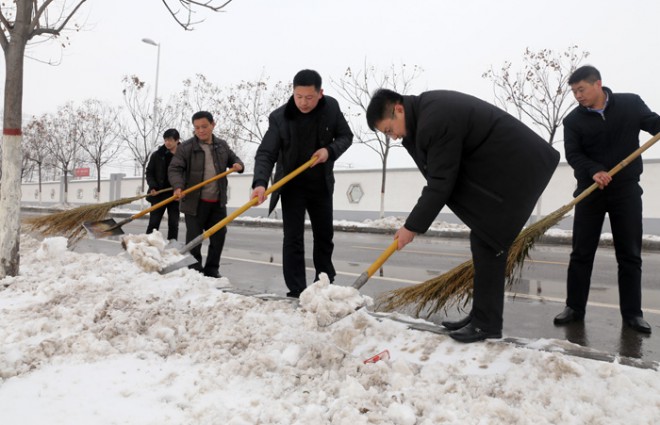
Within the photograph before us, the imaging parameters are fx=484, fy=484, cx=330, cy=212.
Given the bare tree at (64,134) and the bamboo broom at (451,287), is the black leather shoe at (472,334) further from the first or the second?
the bare tree at (64,134)

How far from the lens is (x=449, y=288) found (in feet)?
11.9

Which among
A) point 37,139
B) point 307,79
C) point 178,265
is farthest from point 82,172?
point 307,79

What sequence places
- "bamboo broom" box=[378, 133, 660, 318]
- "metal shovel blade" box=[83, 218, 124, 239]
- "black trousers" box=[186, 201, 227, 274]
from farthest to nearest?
"metal shovel blade" box=[83, 218, 124, 239] → "black trousers" box=[186, 201, 227, 274] → "bamboo broom" box=[378, 133, 660, 318]

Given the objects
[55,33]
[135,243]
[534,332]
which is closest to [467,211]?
[534,332]

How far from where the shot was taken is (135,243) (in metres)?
4.67

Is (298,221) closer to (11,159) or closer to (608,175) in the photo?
(608,175)

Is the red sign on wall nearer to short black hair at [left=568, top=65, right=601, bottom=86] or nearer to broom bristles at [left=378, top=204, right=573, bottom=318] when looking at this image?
broom bristles at [left=378, top=204, right=573, bottom=318]

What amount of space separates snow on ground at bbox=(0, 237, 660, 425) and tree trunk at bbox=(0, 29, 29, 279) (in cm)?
138

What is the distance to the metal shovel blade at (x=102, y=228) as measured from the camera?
575 cm

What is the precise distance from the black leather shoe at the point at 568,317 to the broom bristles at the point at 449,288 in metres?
0.43

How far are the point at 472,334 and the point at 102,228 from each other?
190 inches

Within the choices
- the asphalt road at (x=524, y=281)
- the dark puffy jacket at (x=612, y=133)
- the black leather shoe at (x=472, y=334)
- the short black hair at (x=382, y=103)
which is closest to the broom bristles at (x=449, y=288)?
the asphalt road at (x=524, y=281)

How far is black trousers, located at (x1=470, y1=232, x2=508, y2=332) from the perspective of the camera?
274 centimetres

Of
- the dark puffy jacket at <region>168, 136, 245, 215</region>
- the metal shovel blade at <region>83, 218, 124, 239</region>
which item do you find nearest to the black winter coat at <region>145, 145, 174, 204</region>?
the metal shovel blade at <region>83, 218, 124, 239</region>
